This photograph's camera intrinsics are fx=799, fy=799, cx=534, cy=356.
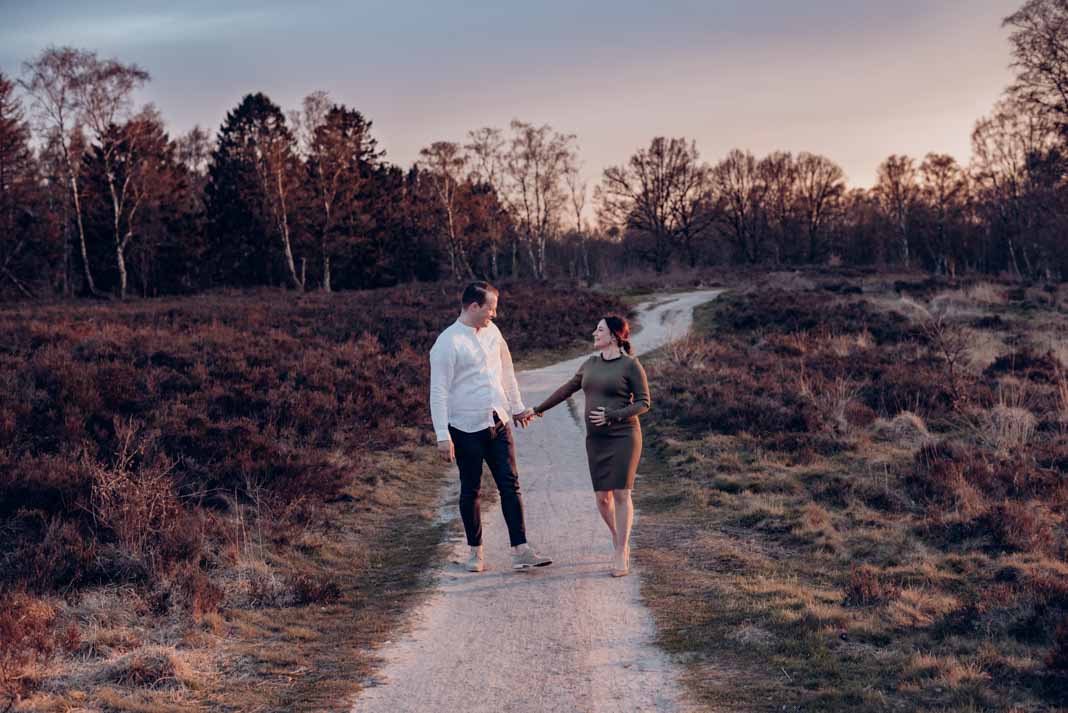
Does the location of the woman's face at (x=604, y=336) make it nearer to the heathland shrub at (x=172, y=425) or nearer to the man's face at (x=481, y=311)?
the man's face at (x=481, y=311)

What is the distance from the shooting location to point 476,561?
287 inches

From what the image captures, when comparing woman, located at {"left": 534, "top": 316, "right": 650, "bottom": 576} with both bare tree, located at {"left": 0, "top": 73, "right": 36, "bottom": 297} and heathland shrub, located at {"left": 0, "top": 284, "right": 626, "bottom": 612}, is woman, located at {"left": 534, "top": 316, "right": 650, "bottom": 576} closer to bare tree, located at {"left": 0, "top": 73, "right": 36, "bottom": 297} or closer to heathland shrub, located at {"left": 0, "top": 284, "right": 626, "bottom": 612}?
heathland shrub, located at {"left": 0, "top": 284, "right": 626, "bottom": 612}

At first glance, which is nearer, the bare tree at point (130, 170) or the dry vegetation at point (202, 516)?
the dry vegetation at point (202, 516)

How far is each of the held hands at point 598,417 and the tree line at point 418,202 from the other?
107 ft

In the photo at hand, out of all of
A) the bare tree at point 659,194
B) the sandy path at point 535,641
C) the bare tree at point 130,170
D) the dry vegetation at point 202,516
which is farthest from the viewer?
the bare tree at point 659,194

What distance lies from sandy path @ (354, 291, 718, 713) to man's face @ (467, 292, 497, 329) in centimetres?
225

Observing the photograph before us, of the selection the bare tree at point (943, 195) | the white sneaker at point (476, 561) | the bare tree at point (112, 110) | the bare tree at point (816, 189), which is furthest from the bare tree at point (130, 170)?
the bare tree at point (943, 195)

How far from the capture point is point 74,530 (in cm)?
720

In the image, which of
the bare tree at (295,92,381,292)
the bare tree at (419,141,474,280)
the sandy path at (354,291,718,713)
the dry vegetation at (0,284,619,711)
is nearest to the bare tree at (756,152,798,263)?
the bare tree at (419,141,474,280)

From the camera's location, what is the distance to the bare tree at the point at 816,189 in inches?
2758

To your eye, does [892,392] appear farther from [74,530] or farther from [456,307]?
[456,307]

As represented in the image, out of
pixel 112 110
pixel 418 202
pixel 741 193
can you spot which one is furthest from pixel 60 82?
pixel 741 193

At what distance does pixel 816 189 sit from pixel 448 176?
118ft

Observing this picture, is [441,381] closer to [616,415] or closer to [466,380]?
[466,380]
